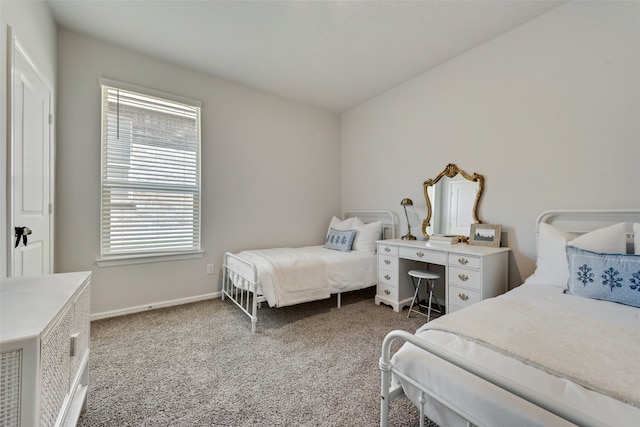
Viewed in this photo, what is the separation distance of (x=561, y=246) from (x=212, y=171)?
3.40m

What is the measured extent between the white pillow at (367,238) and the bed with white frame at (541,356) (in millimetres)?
1669

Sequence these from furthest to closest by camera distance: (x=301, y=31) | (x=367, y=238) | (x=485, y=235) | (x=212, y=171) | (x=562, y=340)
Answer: (x=367, y=238) < (x=212, y=171) < (x=485, y=235) < (x=301, y=31) < (x=562, y=340)

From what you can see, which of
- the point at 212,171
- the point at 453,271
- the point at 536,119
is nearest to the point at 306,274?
the point at 453,271

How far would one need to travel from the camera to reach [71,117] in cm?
247


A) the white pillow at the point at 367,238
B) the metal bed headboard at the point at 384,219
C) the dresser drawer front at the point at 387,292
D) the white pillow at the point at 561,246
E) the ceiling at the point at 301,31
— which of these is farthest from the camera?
the metal bed headboard at the point at 384,219

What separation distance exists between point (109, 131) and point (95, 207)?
2.52 feet

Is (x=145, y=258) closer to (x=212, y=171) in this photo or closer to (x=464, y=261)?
(x=212, y=171)

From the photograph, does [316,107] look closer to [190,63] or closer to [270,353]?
[190,63]

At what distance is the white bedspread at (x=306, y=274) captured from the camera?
2.43 m

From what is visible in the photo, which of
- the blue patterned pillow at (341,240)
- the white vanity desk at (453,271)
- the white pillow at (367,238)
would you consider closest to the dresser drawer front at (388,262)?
the white vanity desk at (453,271)

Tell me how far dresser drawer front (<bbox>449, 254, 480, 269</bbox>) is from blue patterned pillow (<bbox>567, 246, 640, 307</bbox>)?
57cm

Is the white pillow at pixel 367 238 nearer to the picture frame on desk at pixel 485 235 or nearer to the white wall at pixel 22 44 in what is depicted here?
the picture frame on desk at pixel 485 235

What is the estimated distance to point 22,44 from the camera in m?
1.65

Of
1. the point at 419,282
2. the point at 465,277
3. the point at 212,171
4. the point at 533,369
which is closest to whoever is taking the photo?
the point at 533,369
